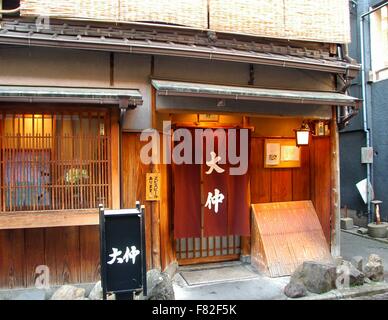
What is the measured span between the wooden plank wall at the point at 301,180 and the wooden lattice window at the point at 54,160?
424 centimetres

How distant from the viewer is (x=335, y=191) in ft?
30.3

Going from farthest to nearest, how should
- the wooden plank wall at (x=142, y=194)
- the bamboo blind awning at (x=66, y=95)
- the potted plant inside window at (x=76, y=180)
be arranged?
the wooden plank wall at (x=142, y=194) < the potted plant inside window at (x=76, y=180) < the bamboo blind awning at (x=66, y=95)

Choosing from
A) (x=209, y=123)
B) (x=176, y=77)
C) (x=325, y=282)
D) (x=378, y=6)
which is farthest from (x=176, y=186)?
(x=378, y=6)

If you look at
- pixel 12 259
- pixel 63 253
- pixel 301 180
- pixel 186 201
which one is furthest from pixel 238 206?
pixel 12 259

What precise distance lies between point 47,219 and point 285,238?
18.8ft

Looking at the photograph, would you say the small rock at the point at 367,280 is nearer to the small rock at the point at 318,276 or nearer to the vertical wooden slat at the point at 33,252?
the small rock at the point at 318,276

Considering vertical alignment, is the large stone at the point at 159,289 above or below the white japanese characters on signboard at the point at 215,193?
below

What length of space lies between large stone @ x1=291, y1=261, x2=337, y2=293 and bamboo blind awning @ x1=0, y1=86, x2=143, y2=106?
486 centimetres

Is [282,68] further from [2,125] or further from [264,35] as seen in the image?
[2,125]

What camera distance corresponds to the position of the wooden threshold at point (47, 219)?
6625 mm

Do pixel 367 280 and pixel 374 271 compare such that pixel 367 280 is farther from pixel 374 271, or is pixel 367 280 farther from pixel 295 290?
pixel 295 290

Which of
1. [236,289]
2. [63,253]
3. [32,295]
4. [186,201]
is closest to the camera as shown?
[32,295]

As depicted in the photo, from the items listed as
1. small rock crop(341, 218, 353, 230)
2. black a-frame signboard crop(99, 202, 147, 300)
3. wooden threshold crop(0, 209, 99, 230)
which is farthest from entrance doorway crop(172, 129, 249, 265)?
small rock crop(341, 218, 353, 230)

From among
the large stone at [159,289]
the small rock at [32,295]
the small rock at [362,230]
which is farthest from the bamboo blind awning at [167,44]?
the small rock at [362,230]
